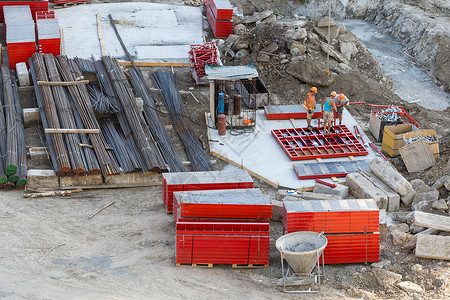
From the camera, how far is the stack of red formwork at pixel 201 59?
82.5ft

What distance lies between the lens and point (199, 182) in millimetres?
16953

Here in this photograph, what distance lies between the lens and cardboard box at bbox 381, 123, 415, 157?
67.3ft

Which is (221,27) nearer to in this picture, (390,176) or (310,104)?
(310,104)

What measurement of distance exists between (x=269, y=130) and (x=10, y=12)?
13035mm

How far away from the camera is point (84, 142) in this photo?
19.8 metres

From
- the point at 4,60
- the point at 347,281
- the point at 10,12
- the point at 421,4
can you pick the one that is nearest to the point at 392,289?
the point at 347,281

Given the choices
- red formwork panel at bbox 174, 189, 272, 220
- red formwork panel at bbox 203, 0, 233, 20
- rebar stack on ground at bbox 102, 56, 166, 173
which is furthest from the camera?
red formwork panel at bbox 203, 0, 233, 20

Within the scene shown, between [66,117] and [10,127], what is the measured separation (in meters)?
1.73

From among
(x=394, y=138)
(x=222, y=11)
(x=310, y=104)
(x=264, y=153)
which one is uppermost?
(x=222, y=11)

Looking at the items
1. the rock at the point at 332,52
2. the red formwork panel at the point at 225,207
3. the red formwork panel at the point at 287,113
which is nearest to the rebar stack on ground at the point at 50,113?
the red formwork panel at the point at 225,207

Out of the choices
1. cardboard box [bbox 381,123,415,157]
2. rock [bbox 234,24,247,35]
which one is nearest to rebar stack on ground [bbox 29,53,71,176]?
rock [bbox 234,24,247,35]

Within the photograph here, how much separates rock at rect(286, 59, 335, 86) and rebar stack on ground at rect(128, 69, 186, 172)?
5.64 metres

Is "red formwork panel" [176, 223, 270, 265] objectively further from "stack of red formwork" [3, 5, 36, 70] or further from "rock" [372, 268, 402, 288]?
"stack of red formwork" [3, 5, 36, 70]

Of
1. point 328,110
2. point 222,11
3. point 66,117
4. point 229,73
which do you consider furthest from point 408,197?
point 222,11
